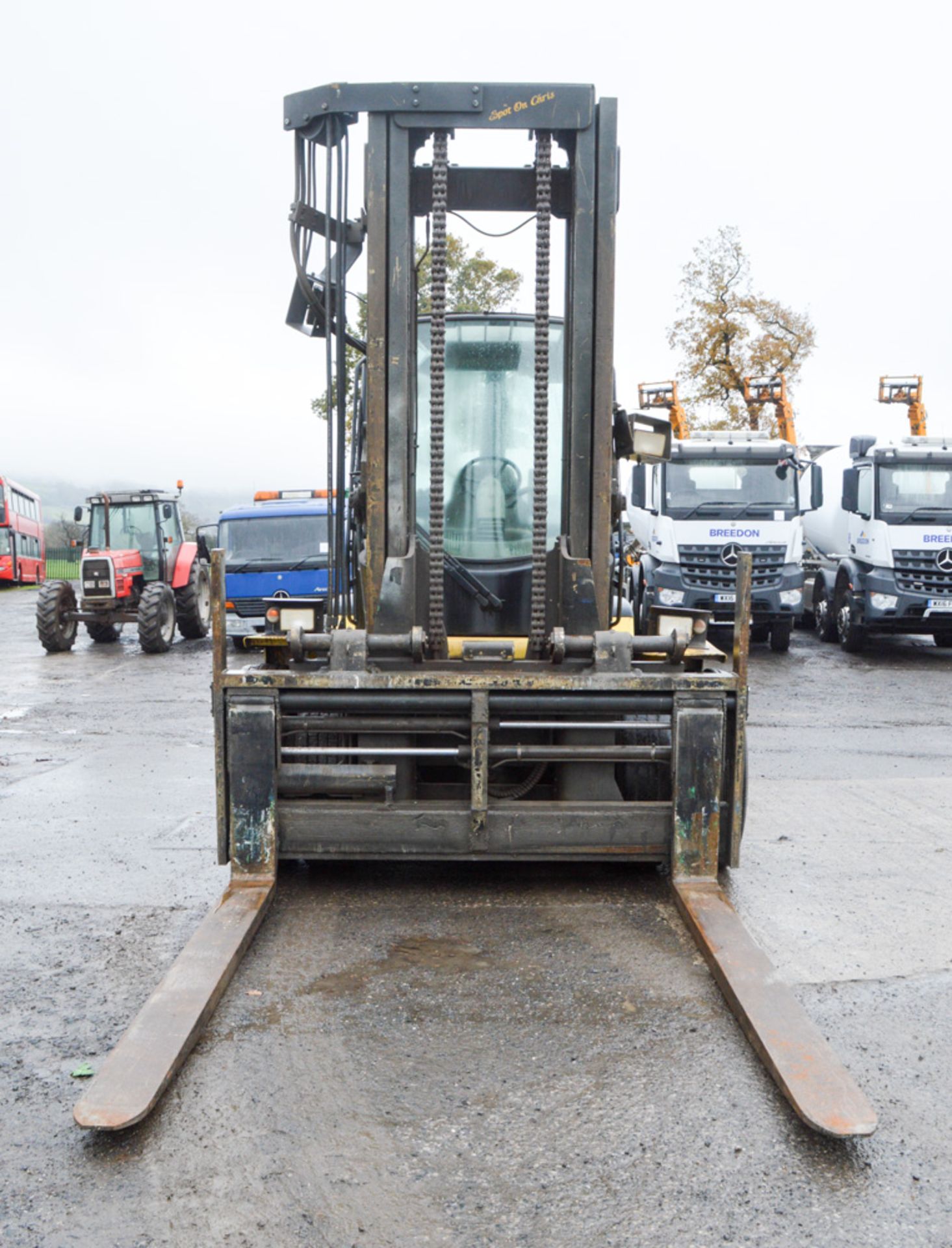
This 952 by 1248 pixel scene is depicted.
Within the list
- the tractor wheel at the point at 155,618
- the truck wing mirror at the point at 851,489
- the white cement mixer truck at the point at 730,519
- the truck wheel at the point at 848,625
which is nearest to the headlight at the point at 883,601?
the truck wheel at the point at 848,625

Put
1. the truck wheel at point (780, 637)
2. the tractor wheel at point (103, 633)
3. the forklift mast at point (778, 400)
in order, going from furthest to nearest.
Result: the forklift mast at point (778, 400), the tractor wheel at point (103, 633), the truck wheel at point (780, 637)

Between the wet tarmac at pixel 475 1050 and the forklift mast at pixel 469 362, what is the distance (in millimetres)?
1421

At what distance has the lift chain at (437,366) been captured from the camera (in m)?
5.09

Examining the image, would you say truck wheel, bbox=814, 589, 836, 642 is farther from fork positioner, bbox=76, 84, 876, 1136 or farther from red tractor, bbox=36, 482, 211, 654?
fork positioner, bbox=76, 84, 876, 1136

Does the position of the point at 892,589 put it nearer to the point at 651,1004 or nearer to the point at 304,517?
the point at 304,517

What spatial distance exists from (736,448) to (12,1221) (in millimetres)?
15442

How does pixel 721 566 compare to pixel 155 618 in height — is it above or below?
above

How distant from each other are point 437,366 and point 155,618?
13.7 meters

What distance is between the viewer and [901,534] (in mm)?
16359

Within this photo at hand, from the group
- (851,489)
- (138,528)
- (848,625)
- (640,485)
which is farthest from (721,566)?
(138,528)

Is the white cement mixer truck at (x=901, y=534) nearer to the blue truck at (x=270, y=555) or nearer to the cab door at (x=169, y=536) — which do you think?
the blue truck at (x=270, y=555)

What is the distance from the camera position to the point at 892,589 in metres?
16.5

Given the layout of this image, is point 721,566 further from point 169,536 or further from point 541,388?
point 541,388

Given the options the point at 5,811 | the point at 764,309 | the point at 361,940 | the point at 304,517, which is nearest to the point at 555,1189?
the point at 361,940
